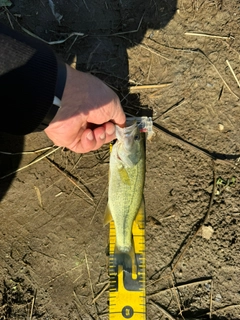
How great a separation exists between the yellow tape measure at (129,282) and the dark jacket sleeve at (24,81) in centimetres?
170

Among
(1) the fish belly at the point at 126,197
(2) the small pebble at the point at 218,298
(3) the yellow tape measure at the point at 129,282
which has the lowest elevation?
(2) the small pebble at the point at 218,298

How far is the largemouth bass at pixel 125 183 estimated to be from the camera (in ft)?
10.9

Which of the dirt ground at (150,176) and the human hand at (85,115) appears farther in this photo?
the dirt ground at (150,176)

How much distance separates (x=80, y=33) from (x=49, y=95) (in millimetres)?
1552

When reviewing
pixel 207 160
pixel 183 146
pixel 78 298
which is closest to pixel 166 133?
pixel 183 146

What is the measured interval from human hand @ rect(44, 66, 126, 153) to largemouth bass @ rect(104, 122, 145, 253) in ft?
0.58

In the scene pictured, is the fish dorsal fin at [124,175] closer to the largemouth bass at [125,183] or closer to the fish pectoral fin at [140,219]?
the largemouth bass at [125,183]

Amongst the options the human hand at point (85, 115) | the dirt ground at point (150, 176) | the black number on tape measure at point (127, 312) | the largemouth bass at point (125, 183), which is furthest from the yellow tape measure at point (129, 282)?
the human hand at point (85, 115)

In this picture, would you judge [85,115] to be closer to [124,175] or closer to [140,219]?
[124,175]

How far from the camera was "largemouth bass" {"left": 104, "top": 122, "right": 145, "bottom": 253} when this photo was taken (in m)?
3.32

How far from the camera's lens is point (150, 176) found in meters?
3.73

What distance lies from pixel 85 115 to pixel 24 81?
0.76 metres

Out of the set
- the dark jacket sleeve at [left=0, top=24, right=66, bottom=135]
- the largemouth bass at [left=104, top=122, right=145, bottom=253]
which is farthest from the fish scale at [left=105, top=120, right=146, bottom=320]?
the dark jacket sleeve at [left=0, top=24, right=66, bottom=135]

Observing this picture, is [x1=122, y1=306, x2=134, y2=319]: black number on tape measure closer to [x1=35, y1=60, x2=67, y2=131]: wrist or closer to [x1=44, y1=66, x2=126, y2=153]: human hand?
[x1=44, y1=66, x2=126, y2=153]: human hand
